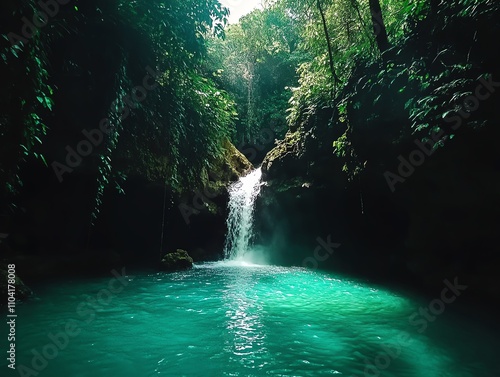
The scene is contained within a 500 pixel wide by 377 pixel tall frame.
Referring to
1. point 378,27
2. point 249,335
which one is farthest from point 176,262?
point 378,27

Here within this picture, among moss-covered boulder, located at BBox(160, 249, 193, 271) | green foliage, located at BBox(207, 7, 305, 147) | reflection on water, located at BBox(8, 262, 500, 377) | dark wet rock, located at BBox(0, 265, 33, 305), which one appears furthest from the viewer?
green foliage, located at BBox(207, 7, 305, 147)

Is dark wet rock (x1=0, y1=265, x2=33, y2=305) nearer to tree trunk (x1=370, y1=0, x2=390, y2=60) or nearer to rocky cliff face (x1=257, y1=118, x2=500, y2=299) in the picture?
rocky cliff face (x1=257, y1=118, x2=500, y2=299)

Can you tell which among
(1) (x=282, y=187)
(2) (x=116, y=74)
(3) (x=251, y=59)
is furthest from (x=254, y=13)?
(2) (x=116, y=74)

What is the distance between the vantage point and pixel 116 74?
6.54 meters

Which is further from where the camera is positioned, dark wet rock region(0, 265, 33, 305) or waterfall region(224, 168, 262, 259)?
waterfall region(224, 168, 262, 259)

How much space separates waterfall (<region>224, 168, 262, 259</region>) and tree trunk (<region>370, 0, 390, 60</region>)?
9573 mm

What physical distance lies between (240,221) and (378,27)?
35.9 feet

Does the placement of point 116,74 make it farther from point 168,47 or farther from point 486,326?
point 486,326

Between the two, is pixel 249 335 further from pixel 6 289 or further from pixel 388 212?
pixel 388 212

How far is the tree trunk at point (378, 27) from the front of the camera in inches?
276

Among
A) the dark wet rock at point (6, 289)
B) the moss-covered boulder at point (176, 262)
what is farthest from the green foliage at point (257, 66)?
the dark wet rock at point (6, 289)

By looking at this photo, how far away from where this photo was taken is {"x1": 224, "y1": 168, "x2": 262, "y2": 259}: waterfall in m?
15.7

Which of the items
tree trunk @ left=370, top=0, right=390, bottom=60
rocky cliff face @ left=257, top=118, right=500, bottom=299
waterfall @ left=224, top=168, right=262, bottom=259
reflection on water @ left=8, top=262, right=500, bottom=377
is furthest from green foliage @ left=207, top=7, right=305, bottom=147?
reflection on water @ left=8, top=262, right=500, bottom=377

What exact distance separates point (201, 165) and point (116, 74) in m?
4.60
